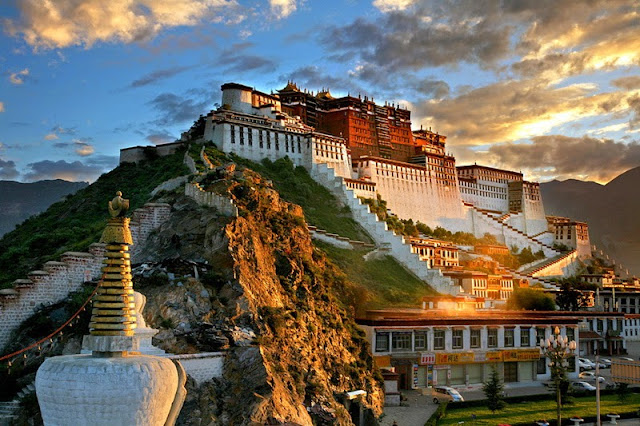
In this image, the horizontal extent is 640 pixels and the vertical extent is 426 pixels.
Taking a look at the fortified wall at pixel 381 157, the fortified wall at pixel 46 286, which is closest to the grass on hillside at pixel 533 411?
the fortified wall at pixel 46 286

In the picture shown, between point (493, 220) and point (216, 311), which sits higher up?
point (493, 220)

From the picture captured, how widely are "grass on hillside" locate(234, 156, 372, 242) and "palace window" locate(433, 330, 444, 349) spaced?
20.6m

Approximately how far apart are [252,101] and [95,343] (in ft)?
243

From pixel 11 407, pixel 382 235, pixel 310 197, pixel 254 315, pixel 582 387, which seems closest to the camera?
pixel 11 407

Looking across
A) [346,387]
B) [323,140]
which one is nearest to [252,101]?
[323,140]

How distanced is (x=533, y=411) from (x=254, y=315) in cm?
1680

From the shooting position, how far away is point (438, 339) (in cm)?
5006

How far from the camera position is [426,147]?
106 metres

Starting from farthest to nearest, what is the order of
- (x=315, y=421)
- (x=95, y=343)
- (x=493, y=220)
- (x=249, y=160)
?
(x=493, y=220)
(x=249, y=160)
(x=315, y=421)
(x=95, y=343)

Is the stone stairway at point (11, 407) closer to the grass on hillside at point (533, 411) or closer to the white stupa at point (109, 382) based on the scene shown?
the grass on hillside at point (533, 411)

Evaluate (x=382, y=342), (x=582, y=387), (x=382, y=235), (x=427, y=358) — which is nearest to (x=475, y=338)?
(x=427, y=358)

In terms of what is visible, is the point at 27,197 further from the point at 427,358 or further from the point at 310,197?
the point at 427,358

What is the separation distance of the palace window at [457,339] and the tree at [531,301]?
23155 mm

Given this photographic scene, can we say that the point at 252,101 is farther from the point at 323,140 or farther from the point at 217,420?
the point at 217,420
